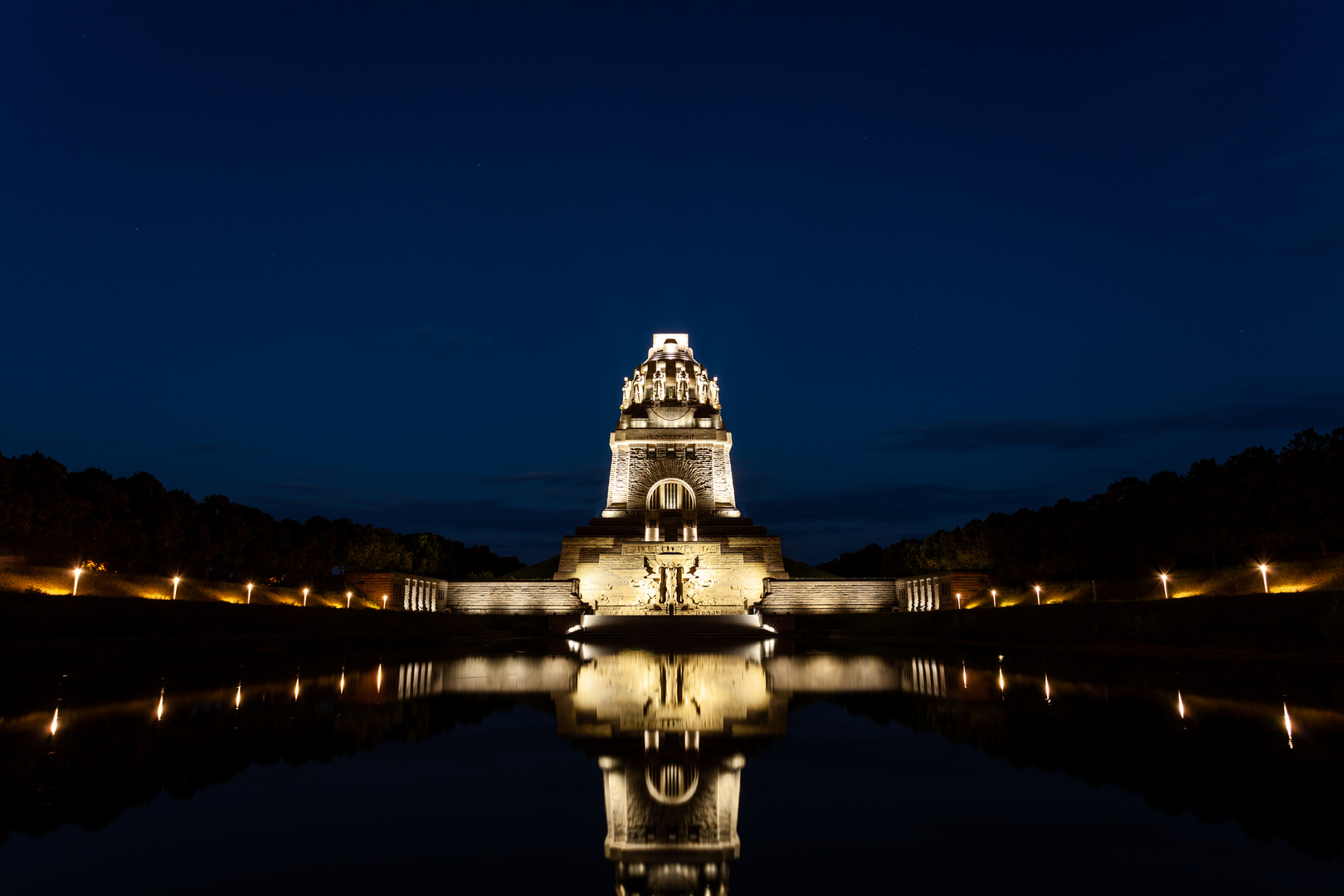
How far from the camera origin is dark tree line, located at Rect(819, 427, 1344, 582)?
30.8 meters

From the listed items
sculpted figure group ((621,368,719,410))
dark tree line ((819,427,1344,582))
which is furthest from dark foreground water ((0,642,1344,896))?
sculpted figure group ((621,368,719,410))

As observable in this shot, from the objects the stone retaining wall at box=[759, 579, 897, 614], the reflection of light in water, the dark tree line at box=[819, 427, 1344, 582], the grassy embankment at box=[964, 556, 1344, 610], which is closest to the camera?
the reflection of light in water

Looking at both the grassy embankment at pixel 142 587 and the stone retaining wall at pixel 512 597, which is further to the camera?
the stone retaining wall at pixel 512 597

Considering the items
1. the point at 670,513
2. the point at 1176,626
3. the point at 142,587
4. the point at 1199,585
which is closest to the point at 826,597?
the point at 670,513

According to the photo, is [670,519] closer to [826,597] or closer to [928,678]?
[826,597]

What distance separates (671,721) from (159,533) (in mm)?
35868

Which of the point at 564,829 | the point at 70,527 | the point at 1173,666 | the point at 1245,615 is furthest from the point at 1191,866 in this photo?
the point at 70,527

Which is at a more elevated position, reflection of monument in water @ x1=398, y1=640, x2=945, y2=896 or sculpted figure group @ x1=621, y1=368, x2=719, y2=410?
sculpted figure group @ x1=621, y1=368, x2=719, y2=410

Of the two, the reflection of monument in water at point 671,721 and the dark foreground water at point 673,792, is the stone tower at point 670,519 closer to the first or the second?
the reflection of monument in water at point 671,721

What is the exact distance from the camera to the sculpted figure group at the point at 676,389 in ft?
238

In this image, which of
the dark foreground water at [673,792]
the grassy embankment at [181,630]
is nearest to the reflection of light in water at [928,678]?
the dark foreground water at [673,792]

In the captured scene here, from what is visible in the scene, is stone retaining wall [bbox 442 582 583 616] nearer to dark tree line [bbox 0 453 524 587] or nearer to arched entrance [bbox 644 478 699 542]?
dark tree line [bbox 0 453 524 587]

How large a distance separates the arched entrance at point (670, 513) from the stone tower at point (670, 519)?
2.8 inches

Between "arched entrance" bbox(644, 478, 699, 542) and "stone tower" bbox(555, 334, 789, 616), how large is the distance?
7cm
